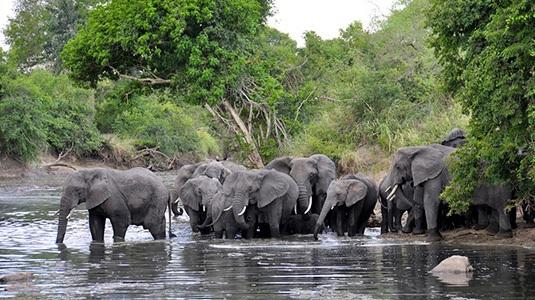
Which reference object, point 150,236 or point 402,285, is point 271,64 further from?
point 402,285

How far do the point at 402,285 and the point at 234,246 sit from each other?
20.6ft

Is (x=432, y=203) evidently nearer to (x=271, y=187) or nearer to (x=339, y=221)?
(x=339, y=221)

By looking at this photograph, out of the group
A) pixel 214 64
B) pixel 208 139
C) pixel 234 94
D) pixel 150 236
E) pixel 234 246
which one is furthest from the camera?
pixel 208 139

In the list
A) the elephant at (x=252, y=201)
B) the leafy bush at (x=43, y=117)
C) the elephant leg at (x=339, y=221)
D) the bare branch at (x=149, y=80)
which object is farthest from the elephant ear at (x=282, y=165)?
the leafy bush at (x=43, y=117)

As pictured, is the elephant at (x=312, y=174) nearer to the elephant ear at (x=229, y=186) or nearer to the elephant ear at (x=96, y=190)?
the elephant ear at (x=229, y=186)

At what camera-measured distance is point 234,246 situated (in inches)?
691

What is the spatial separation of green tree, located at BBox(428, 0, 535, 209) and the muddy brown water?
130 centimetres

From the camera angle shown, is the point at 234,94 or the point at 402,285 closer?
the point at 402,285

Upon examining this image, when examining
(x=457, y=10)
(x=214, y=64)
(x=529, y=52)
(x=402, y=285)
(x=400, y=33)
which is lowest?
(x=402, y=285)

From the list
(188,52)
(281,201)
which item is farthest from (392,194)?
(188,52)

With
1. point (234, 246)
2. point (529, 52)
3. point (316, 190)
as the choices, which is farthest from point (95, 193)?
point (529, 52)

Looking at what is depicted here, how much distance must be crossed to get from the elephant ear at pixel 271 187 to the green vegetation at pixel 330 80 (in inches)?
155

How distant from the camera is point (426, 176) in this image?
1780 centimetres

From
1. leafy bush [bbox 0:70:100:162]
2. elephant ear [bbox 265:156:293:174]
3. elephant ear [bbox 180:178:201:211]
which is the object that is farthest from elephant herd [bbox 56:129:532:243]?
leafy bush [bbox 0:70:100:162]
